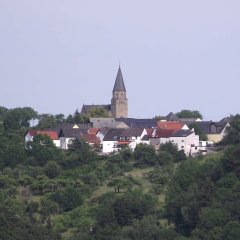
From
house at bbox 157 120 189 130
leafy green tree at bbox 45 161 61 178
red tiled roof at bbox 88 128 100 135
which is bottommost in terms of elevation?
leafy green tree at bbox 45 161 61 178

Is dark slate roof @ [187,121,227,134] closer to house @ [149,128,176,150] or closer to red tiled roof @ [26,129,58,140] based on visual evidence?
house @ [149,128,176,150]

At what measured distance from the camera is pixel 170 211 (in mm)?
56844

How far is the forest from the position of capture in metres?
54.2

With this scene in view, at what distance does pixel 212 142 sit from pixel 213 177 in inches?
711

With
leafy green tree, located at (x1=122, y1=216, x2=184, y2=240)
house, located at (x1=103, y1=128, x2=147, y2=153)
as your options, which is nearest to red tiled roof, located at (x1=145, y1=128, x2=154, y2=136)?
house, located at (x1=103, y1=128, x2=147, y2=153)

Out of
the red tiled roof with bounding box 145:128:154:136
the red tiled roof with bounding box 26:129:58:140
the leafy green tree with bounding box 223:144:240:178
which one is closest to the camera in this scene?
the leafy green tree with bounding box 223:144:240:178

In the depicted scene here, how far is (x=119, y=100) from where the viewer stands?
105812 mm

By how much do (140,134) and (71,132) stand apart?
16.2 ft

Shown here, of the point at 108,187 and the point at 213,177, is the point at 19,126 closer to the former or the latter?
the point at 108,187

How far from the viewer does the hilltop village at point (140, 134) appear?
250 feet

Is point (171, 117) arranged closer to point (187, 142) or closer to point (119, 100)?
point (119, 100)

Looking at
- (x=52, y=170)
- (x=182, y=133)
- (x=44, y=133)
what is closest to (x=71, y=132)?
(x=44, y=133)

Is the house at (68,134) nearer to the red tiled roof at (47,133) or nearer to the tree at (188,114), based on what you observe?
the red tiled roof at (47,133)

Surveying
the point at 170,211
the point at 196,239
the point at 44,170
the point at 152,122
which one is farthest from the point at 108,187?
the point at 152,122
